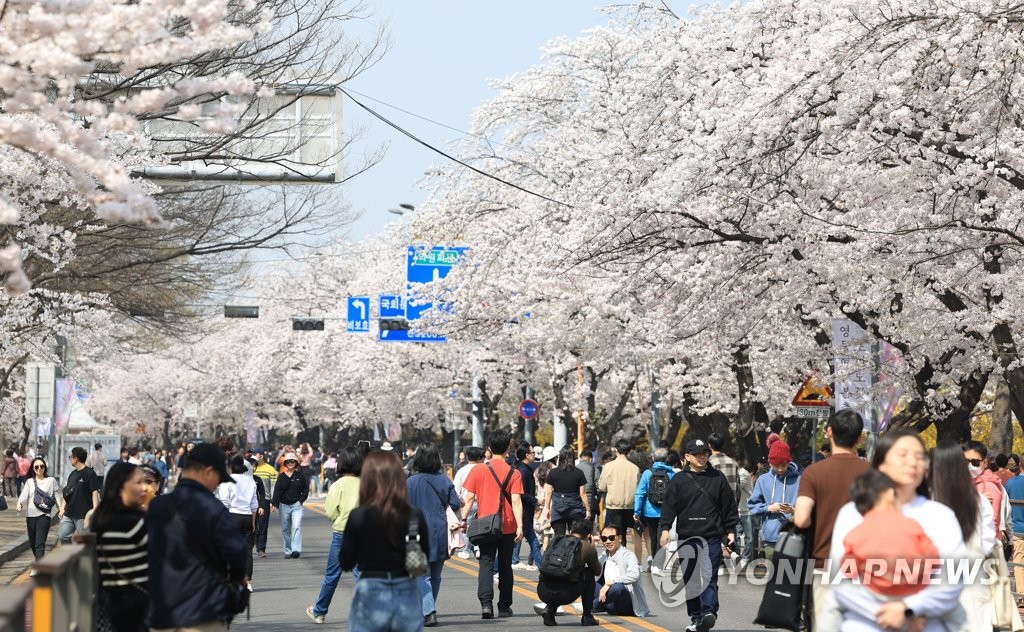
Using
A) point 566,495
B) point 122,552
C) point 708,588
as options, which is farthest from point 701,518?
point 122,552

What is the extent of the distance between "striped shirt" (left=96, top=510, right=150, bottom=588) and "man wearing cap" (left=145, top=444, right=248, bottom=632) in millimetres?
527

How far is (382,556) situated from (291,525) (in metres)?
14.9

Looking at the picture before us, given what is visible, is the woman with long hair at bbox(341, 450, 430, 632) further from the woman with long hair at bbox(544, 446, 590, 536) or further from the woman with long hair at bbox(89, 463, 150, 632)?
the woman with long hair at bbox(544, 446, 590, 536)

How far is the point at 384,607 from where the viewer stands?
8.05m

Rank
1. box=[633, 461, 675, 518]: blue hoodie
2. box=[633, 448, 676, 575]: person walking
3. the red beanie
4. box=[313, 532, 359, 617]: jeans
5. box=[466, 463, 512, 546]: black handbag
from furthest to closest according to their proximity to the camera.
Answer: box=[633, 461, 675, 518]: blue hoodie → box=[633, 448, 676, 575]: person walking → box=[466, 463, 512, 546]: black handbag → the red beanie → box=[313, 532, 359, 617]: jeans

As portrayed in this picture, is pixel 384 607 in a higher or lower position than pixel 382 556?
lower

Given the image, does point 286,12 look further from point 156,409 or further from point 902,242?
point 156,409

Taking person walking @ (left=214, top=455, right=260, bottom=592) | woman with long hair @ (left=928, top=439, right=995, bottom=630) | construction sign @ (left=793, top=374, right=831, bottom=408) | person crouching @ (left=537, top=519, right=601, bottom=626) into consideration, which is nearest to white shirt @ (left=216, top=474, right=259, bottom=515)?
person walking @ (left=214, top=455, right=260, bottom=592)

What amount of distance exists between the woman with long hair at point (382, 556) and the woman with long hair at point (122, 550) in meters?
1.09

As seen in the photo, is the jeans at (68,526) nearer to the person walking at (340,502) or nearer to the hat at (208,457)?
the person walking at (340,502)

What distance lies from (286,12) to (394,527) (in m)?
13.2

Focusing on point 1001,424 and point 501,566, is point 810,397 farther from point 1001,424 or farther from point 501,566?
point 1001,424

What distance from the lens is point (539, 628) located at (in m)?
13.3

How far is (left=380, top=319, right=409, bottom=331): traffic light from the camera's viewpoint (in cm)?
4072
